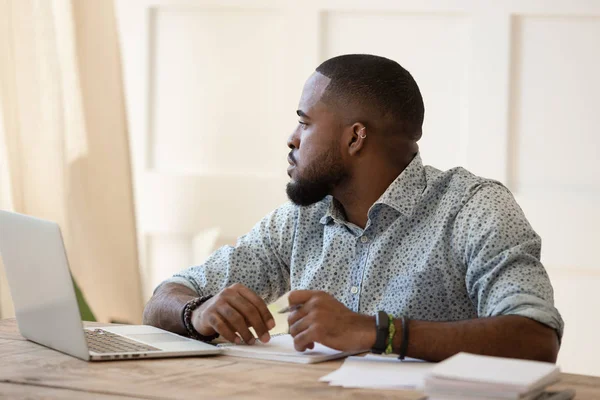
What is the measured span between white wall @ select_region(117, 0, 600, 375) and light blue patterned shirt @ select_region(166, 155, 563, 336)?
0.94m

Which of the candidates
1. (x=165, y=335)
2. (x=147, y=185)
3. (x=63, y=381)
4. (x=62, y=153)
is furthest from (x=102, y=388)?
(x=147, y=185)

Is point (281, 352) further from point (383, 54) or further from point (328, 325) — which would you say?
point (383, 54)

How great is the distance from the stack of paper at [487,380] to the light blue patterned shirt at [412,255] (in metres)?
0.31

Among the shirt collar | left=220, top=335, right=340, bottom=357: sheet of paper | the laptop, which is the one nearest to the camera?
the laptop

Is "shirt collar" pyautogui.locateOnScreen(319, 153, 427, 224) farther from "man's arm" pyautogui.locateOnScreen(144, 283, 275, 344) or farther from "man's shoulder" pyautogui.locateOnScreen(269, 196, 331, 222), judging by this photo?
"man's arm" pyautogui.locateOnScreen(144, 283, 275, 344)

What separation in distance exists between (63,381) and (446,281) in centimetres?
73

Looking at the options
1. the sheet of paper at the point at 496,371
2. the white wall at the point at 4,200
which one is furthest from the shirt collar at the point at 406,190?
the white wall at the point at 4,200

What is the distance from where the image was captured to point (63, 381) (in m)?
1.16

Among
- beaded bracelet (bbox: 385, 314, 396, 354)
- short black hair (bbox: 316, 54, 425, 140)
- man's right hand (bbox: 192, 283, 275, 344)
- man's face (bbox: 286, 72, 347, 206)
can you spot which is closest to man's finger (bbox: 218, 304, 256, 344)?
man's right hand (bbox: 192, 283, 275, 344)

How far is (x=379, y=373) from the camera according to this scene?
1229mm

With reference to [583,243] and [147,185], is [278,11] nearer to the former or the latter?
[147,185]

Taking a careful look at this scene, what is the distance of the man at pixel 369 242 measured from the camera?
1.45m

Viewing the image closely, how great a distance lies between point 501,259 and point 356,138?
42cm

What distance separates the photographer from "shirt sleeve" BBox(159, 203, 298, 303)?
5.91ft
